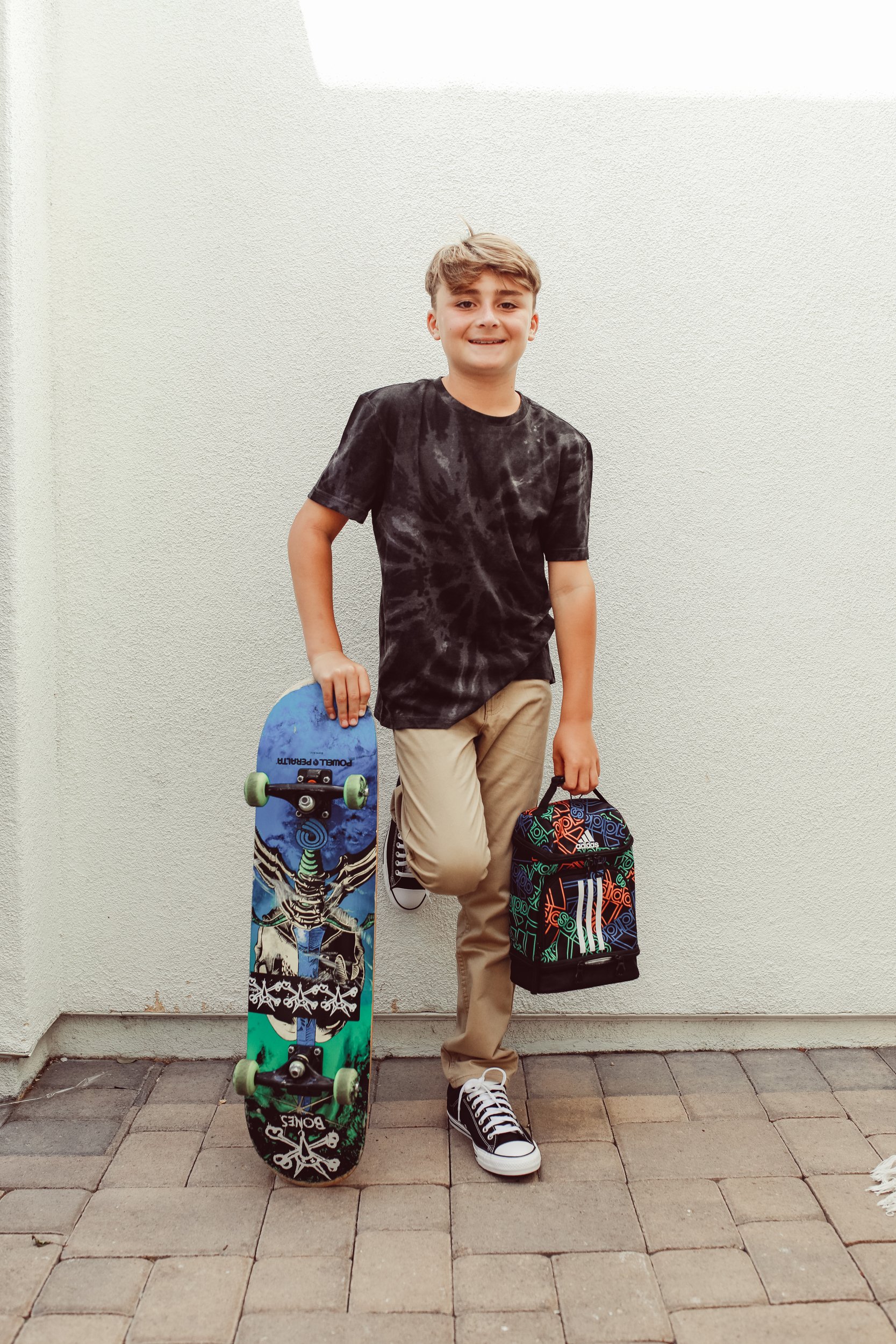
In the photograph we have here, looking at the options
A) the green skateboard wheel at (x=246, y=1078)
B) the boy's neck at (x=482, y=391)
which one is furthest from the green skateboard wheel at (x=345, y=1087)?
the boy's neck at (x=482, y=391)

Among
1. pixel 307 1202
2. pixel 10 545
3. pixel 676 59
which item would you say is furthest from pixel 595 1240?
pixel 676 59

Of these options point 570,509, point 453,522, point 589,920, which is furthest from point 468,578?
point 589,920

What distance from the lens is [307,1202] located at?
6.57 feet

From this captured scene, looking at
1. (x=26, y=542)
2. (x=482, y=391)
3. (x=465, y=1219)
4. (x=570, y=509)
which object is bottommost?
(x=465, y=1219)

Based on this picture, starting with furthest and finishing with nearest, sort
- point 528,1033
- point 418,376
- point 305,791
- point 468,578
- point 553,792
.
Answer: point 528,1033
point 418,376
point 553,792
point 468,578
point 305,791

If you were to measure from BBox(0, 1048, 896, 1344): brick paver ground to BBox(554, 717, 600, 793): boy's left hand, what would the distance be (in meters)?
0.78

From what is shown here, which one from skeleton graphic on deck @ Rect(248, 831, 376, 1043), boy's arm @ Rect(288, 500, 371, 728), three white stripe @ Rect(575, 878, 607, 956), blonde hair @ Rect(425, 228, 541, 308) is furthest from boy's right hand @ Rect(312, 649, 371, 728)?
blonde hair @ Rect(425, 228, 541, 308)

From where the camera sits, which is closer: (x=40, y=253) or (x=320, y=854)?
(x=320, y=854)

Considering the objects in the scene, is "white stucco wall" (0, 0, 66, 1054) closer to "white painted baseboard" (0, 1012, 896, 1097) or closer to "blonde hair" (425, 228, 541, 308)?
"white painted baseboard" (0, 1012, 896, 1097)

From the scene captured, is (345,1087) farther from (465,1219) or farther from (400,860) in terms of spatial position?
(400,860)

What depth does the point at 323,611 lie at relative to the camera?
2.17 metres

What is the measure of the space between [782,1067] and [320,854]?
1.38 m

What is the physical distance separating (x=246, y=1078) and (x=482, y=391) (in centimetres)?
149

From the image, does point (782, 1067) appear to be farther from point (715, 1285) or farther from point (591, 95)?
point (591, 95)
